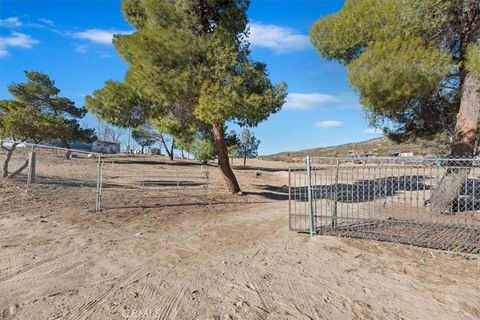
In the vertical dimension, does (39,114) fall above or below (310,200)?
above

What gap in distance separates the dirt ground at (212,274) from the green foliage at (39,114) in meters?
18.0

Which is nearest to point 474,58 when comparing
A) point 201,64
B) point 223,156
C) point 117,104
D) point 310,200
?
point 310,200

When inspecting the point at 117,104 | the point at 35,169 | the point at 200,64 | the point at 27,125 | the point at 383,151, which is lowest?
the point at 35,169

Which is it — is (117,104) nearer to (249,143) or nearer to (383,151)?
(249,143)

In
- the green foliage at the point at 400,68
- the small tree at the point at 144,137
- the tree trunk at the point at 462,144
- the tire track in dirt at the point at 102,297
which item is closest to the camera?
the tire track in dirt at the point at 102,297

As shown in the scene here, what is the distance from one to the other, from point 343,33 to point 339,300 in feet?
23.1

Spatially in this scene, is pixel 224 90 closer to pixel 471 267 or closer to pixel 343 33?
pixel 343 33

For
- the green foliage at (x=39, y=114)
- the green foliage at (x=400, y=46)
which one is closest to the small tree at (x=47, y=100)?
the green foliage at (x=39, y=114)

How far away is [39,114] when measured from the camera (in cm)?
2400

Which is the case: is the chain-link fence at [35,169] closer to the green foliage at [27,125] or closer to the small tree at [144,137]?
the green foliage at [27,125]

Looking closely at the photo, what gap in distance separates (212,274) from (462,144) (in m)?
7.62

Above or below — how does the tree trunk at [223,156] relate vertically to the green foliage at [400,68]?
below

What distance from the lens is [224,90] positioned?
387 inches

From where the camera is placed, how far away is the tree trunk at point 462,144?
8.09m
